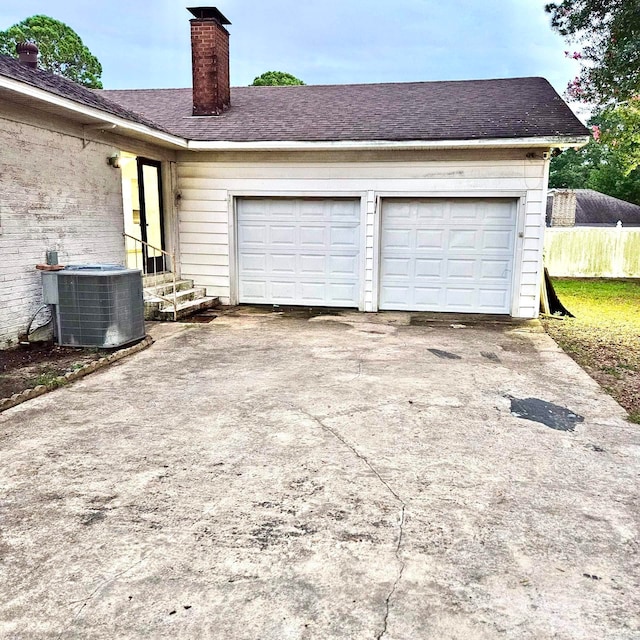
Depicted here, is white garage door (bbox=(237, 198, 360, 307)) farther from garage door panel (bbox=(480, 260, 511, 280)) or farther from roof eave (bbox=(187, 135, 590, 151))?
garage door panel (bbox=(480, 260, 511, 280))

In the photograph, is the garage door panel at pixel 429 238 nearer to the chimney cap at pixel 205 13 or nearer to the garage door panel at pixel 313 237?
the garage door panel at pixel 313 237

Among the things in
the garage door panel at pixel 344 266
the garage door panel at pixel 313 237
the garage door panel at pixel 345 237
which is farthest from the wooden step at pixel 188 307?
the garage door panel at pixel 345 237

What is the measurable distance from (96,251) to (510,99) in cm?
776

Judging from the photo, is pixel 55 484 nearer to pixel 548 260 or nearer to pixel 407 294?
pixel 407 294

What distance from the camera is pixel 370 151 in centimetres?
854

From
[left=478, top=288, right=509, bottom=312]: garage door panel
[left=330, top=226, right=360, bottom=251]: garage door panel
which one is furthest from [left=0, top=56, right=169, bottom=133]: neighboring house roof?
[left=478, top=288, right=509, bottom=312]: garage door panel

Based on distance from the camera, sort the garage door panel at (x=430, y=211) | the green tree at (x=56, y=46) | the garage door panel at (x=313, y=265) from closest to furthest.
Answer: the garage door panel at (x=430, y=211) → the garage door panel at (x=313, y=265) → the green tree at (x=56, y=46)

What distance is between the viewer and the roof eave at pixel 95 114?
16.5 ft

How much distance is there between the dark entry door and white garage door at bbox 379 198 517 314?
3972mm

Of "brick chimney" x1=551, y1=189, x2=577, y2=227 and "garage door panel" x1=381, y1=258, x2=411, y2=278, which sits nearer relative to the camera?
"garage door panel" x1=381, y1=258, x2=411, y2=278

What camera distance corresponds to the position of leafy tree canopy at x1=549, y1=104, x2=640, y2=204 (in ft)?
39.8

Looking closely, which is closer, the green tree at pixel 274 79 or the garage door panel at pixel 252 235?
the garage door panel at pixel 252 235

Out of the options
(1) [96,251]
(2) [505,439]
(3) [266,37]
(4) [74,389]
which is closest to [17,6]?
(3) [266,37]

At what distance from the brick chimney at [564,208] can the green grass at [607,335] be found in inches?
418
